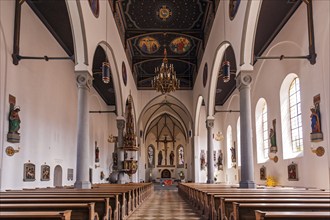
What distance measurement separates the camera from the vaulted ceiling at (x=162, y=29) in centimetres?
1251

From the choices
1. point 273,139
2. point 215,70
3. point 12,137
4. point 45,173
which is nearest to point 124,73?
point 215,70

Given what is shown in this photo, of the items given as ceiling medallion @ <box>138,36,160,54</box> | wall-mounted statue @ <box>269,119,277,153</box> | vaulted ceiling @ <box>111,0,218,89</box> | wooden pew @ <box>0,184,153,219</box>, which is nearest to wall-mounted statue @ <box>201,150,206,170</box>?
vaulted ceiling @ <box>111,0,218,89</box>

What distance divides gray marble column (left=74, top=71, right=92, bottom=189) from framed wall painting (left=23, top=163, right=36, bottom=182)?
7.12 ft

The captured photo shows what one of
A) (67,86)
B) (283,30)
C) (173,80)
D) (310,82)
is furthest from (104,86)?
(310,82)

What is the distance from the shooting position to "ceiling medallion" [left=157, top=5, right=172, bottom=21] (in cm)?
1772

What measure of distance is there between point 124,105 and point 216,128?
10.1 metres

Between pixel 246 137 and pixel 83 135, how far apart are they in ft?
15.1

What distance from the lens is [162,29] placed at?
64.2ft

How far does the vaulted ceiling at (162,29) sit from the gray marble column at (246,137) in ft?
7.49

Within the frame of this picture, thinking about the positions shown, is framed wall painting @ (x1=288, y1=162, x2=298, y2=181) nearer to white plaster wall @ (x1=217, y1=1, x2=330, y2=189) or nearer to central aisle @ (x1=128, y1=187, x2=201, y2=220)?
white plaster wall @ (x1=217, y1=1, x2=330, y2=189)

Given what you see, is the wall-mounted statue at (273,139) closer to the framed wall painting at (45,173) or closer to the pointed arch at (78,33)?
the pointed arch at (78,33)

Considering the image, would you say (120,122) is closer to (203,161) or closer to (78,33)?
(78,33)

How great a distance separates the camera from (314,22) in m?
10.3

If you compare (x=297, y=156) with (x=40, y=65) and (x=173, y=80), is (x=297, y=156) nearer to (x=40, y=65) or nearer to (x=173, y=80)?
(x=173, y=80)
